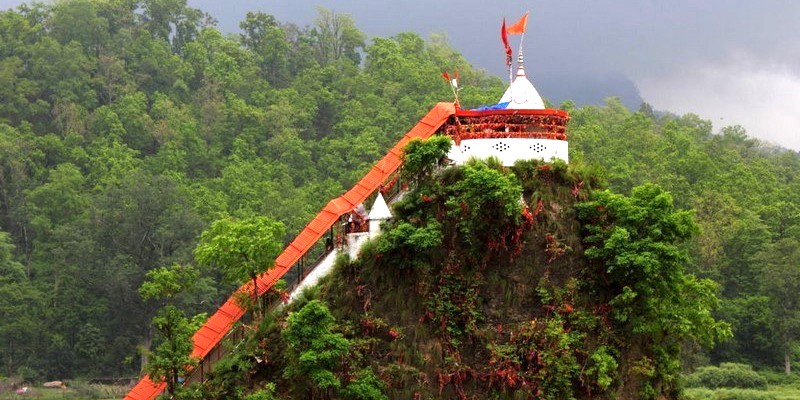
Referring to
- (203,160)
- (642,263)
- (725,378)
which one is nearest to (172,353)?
(642,263)

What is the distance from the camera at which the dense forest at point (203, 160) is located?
36812 millimetres

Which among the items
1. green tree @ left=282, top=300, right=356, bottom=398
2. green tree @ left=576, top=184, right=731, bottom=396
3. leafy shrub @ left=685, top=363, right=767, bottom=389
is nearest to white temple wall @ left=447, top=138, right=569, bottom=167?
green tree @ left=576, top=184, right=731, bottom=396

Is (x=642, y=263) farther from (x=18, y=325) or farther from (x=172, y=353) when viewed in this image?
(x=18, y=325)

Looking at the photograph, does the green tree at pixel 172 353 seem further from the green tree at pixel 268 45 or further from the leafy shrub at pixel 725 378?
the green tree at pixel 268 45

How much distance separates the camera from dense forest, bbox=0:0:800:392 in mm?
36812

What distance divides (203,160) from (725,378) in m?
23.0

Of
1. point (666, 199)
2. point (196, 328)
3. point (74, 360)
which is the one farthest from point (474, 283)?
point (74, 360)

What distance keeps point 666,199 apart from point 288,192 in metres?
26.0

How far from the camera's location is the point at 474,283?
1792cm

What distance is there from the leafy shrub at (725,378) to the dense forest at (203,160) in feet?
4.48

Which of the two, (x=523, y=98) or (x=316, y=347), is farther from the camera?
(x=523, y=98)

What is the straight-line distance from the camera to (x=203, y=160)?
4700cm

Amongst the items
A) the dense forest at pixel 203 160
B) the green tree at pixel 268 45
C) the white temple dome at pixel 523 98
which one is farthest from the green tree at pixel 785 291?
the green tree at pixel 268 45

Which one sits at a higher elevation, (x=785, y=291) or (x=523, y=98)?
(x=523, y=98)
